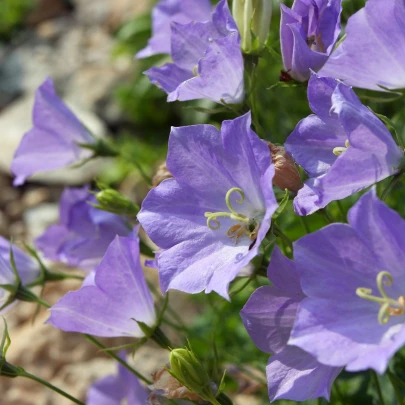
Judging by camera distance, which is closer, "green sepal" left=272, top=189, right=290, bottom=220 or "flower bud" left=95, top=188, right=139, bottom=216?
"green sepal" left=272, top=189, right=290, bottom=220

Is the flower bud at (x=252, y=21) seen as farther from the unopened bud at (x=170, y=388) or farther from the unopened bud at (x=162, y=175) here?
the unopened bud at (x=170, y=388)

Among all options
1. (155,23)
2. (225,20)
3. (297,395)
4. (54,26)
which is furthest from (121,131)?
(297,395)

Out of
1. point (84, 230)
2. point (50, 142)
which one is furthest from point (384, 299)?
point (50, 142)

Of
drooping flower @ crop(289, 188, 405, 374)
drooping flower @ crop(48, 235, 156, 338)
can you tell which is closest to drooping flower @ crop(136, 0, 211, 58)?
drooping flower @ crop(48, 235, 156, 338)

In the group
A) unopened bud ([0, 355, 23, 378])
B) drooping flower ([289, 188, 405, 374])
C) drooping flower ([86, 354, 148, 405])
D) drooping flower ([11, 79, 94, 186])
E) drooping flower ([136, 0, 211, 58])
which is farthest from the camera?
drooping flower ([86, 354, 148, 405])

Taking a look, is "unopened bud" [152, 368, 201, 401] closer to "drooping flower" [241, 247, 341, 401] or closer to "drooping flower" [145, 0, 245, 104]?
"drooping flower" [241, 247, 341, 401]

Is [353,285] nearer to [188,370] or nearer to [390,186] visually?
[390,186]
